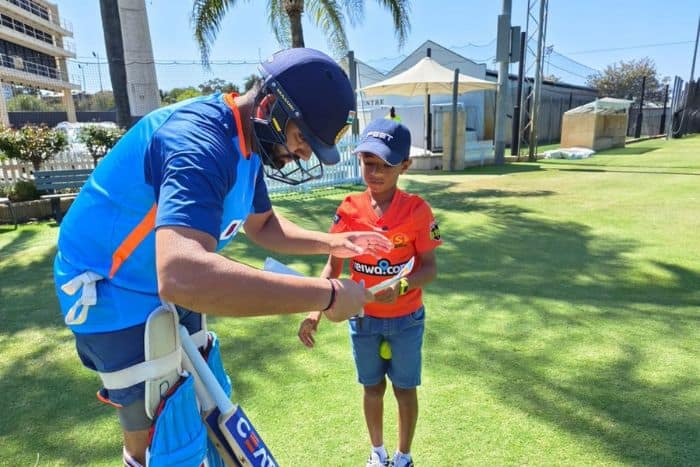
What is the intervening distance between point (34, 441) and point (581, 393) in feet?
10.8

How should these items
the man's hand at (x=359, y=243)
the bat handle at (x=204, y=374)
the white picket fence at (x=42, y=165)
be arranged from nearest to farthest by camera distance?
the bat handle at (x=204, y=374) < the man's hand at (x=359, y=243) < the white picket fence at (x=42, y=165)

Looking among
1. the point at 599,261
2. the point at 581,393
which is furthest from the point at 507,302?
the point at 599,261

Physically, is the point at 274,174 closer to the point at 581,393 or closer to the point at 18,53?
the point at 581,393

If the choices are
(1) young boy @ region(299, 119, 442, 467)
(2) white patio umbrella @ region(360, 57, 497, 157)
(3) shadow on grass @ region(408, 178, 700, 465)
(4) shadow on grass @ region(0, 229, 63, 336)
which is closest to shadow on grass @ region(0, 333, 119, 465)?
(4) shadow on grass @ region(0, 229, 63, 336)

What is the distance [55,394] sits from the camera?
3.13 meters

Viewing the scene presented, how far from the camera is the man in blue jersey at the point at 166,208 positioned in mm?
1137

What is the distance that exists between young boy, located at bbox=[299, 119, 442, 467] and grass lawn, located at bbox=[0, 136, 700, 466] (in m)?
0.39

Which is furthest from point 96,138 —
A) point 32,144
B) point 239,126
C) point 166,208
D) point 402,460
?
point 166,208

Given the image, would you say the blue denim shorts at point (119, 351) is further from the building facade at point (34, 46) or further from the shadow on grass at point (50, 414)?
the building facade at point (34, 46)

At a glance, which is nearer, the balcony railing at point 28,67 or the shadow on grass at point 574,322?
the shadow on grass at point 574,322

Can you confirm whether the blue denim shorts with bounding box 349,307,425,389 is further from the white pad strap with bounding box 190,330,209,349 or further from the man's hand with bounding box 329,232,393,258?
the white pad strap with bounding box 190,330,209,349

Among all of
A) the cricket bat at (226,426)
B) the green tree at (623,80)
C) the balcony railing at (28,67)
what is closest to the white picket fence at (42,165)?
the cricket bat at (226,426)

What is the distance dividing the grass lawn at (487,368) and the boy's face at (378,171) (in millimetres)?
1426

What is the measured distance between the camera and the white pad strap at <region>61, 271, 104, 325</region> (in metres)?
1.39
